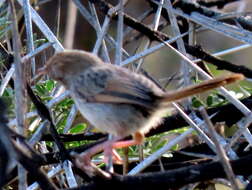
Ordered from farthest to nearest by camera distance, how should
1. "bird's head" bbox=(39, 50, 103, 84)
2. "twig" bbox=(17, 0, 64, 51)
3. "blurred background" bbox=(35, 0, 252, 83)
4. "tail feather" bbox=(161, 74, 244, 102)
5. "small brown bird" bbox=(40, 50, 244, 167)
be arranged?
"blurred background" bbox=(35, 0, 252, 83) → "twig" bbox=(17, 0, 64, 51) → "bird's head" bbox=(39, 50, 103, 84) → "small brown bird" bbox=(40, 50, 244, 167) → "tail feather" bbox=(161, 74, 244, 102)

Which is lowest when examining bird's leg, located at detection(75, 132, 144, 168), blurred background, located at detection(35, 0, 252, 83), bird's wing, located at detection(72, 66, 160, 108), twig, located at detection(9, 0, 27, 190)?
blurred background, located at detection(35, 0, 252, 83)

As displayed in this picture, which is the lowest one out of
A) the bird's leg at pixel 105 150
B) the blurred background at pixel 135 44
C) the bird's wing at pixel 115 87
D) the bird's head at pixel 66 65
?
the blurred background at pixel 135 44

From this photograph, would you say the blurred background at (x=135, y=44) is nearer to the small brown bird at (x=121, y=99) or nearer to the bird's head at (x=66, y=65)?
the bird's head at (x=66, y=65)

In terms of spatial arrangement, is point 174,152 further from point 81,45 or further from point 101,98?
point 81,45

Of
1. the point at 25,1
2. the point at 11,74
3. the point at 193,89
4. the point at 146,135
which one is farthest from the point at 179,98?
the point at 25,1

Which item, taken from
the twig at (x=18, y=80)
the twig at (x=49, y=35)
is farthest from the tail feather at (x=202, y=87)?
the twig at (x=49, y=35)

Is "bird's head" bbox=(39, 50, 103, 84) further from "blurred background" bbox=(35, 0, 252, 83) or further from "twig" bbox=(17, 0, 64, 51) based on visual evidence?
"blurred background" bbox=(35, 0, 252, 83)

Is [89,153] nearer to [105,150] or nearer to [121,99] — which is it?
[105,150]

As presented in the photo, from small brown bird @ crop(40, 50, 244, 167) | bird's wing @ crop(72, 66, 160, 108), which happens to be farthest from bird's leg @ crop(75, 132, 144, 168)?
bird's wing @ crop(72, 66, 160, 108)
